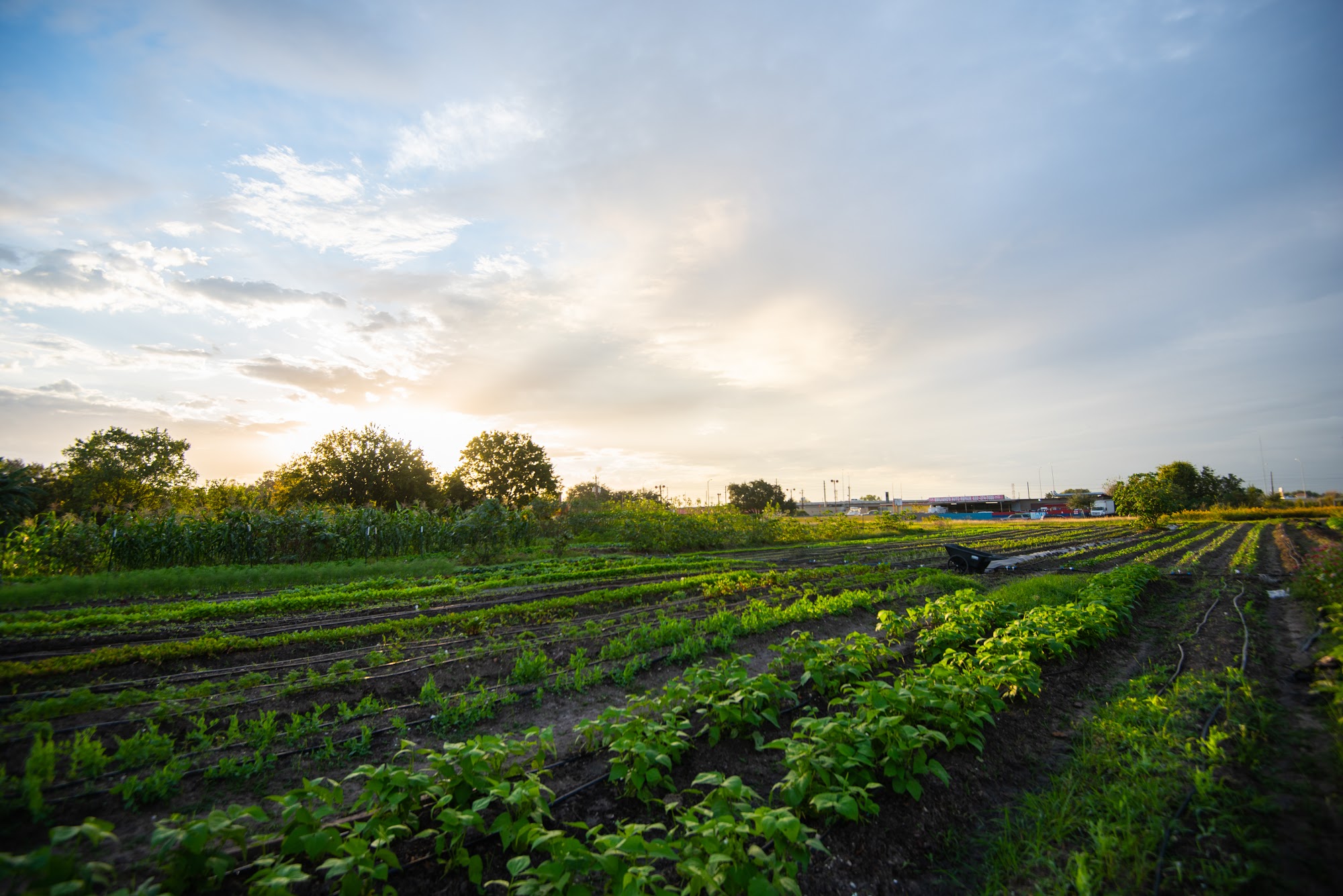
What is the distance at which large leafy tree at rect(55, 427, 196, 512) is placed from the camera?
3925cm

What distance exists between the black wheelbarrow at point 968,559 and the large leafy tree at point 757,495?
57.2 m

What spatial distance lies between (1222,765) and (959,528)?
44.7m

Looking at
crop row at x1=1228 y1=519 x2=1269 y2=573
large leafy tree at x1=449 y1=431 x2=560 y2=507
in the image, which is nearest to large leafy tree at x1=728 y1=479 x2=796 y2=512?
large leafy tree at x1=449 y1=431 x2=560 y2=507

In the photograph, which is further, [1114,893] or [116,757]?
[116,757]

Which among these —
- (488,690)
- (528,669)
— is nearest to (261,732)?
(488,690)

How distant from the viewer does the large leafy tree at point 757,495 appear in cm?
7525

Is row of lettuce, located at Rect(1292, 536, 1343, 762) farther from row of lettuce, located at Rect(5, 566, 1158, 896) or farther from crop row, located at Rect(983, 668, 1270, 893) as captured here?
row of lettuce, located at Rect(5, 566, 1158, 896)

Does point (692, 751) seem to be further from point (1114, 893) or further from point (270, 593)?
point (270, 593)

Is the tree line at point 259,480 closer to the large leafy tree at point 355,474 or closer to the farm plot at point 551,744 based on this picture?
the large leafy tree at point 355,474

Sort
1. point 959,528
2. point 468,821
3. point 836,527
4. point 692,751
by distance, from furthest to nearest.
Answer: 1. point 959,528
2. point 836,527
3. point 692,751
4. point 468,821

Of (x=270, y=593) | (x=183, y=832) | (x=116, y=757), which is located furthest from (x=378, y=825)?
(x=270, y=593)

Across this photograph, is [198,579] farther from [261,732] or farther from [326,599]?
[261,732]

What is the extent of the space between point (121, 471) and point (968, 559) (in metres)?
61.0

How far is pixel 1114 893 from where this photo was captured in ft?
10.0
